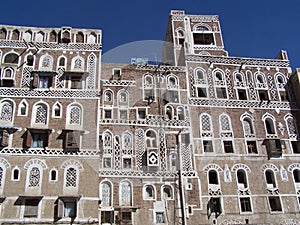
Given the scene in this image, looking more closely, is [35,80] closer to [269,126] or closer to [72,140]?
[72,140]

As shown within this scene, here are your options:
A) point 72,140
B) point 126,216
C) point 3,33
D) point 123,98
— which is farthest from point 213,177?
point 3,33

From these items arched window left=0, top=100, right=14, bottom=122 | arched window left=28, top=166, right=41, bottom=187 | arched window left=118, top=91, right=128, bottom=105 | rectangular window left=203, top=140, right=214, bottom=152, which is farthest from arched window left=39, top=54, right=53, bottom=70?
rectangular window left=203, top=140, right=214, bottom=152

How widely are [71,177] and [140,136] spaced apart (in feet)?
20.1

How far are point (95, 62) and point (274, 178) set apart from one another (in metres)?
16.3

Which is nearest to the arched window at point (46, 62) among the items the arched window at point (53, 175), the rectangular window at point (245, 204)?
the arched window at point (53, 175)

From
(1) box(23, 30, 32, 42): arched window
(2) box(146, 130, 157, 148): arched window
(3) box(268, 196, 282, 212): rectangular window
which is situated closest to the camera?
(3) box(268, 196, 282, 212): rectangular window

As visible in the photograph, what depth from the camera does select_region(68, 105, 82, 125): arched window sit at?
25641 mm

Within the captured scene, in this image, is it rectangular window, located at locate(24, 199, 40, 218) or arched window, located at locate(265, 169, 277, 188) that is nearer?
rectangular window, located at locate(24, 199, 40, 218)

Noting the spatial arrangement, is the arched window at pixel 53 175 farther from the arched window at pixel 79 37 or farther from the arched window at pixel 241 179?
the arched window at pixel 241 179

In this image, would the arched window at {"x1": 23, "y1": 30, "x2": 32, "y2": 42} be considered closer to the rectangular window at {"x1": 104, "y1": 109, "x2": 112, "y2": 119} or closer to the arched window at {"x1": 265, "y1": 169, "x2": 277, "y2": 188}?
the rectangular window at {"x1": 104, "y1": 109, "x2": 112, "y2": 119}

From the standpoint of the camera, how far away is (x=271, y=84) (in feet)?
102

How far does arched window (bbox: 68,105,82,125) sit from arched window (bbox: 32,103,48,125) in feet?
5.54

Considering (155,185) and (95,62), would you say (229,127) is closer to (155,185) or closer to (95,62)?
(155,185)

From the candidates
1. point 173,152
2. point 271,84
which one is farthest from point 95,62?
point 271,84
